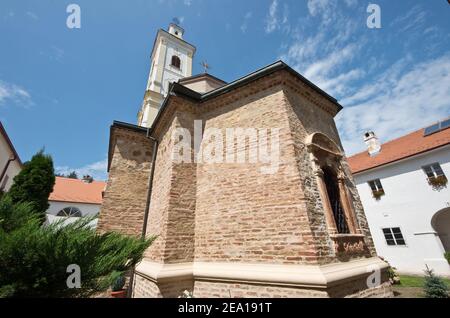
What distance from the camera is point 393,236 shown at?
13.9 m

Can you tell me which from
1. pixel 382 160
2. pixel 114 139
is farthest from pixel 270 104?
pixel 382 160

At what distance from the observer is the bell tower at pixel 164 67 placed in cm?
1510

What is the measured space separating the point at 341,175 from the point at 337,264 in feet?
9.00

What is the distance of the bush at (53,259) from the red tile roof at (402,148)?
1743 cm

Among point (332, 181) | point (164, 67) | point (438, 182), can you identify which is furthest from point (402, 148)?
point (164, 67)

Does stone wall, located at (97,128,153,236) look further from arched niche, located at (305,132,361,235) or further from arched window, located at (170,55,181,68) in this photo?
arched window, located at (170,55,181,68)

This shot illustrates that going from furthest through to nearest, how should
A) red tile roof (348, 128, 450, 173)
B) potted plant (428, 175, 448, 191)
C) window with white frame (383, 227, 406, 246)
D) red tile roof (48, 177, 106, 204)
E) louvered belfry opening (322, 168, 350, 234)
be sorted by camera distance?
red tile roof (48, 177, 106, 204) → window with white frame (383, 227, 406, 246) → red tile roof (348, 128, 450, 173) → potted plant (428, 175, 448, 191) → louvered belfry opening (322, 168, 350, 234)

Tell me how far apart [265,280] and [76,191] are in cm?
2436

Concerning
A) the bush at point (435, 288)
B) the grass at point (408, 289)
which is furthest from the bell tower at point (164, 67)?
the grass at point (408, 289)

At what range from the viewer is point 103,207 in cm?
759

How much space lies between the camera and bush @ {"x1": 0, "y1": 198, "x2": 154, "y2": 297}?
231 centimetres

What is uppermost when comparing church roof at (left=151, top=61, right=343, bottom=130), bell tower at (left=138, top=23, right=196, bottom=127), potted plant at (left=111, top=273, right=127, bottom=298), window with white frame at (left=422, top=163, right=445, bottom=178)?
bell tower at (left=138, top=23, right=196, bottom=127)

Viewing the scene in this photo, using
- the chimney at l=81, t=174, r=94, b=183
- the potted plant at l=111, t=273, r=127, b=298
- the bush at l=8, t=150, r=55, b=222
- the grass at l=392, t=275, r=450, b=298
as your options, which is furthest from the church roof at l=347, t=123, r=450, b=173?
the chimney at l=81, t=174, r=94, b=183
